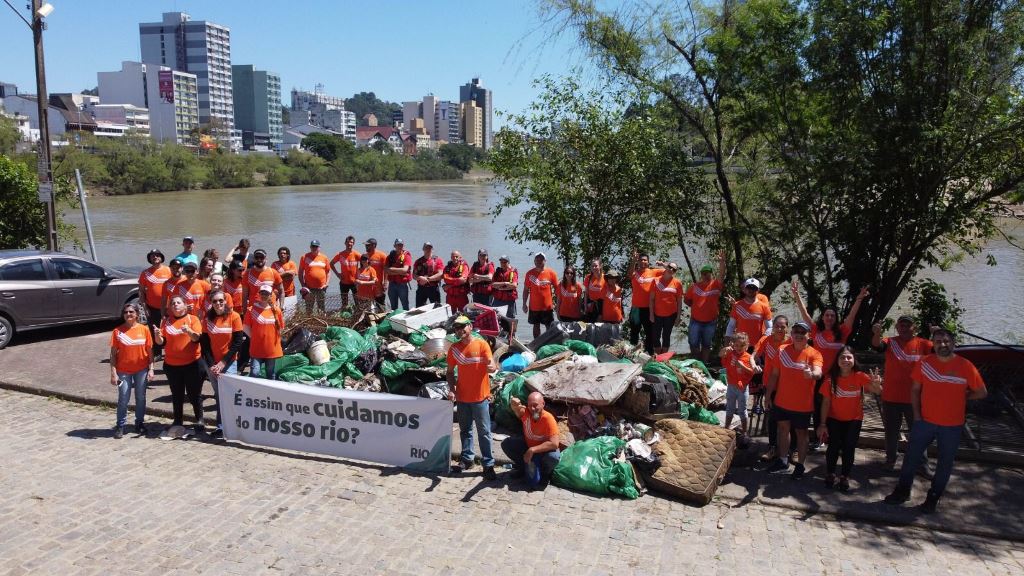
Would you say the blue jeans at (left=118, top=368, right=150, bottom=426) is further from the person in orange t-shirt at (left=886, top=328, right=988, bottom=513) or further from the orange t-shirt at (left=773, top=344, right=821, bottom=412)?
the person in orange t-shirt at (left=886, top=328, right=988, bottom=513)

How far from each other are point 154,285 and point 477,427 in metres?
6.04

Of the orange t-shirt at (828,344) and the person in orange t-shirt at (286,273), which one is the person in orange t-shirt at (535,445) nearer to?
the orange t-shirt at (828,344)

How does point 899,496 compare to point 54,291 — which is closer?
point 899,496

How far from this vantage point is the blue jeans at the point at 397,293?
13016 millimetres

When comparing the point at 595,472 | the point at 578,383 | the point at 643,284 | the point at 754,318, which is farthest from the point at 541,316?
the point at 595,472

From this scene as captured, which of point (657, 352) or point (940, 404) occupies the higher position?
point (940, 404)

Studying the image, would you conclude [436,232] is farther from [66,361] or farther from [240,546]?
[240,546]

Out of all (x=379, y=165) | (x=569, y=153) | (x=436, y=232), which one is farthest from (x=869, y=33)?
(x=379, y=165)

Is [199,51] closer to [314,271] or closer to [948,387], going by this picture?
[314,271]

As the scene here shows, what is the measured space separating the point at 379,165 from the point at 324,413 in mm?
91144

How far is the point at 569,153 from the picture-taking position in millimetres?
13242

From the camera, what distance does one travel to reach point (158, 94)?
159375 millimetres

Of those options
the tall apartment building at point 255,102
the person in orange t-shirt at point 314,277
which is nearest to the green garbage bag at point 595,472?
the person in orange t-shirt at point 314,277

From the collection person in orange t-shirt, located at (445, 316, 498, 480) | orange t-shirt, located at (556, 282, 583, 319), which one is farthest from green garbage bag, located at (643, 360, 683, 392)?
orange t-shirt, located at (556, 282, 583, 319)
